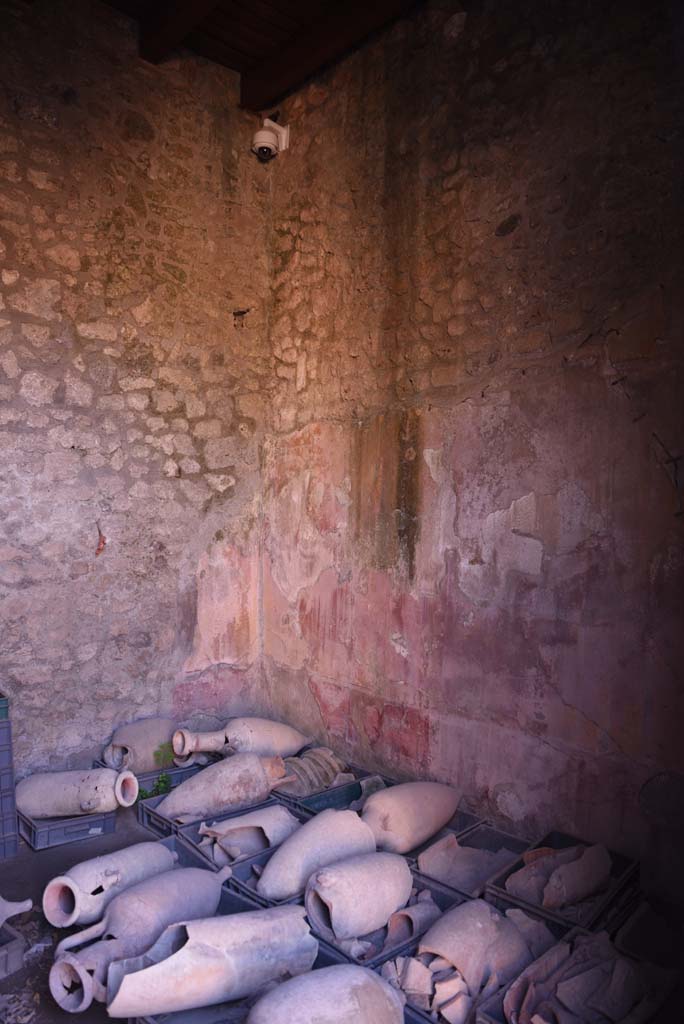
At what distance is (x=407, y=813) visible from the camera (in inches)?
110

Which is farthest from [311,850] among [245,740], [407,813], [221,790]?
[245,740]

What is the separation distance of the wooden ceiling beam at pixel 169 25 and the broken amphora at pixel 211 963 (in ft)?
13.0

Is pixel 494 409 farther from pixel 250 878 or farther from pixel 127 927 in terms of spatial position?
pixel 127 927

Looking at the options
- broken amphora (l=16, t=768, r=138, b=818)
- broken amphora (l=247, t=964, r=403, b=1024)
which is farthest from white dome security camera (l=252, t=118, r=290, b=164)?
broken amphora (l=247, t=964, r=403, b=1024)

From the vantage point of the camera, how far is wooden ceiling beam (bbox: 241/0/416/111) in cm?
342

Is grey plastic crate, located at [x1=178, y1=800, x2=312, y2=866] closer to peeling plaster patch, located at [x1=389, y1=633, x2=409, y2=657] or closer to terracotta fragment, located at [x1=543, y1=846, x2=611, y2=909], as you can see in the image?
peeling plaster patch, located at [x1=389, y1=633, x2=409, y2=657]

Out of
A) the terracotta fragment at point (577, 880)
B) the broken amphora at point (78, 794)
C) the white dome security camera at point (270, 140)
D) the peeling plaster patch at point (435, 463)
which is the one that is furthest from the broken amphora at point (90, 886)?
the white dome security camera at point (270, 140)

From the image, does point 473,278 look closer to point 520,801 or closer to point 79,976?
point 520,801

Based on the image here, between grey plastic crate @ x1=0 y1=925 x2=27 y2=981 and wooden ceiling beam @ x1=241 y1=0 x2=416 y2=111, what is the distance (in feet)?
13.7

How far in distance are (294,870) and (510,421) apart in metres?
1.92

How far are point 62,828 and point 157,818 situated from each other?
15.9 inches

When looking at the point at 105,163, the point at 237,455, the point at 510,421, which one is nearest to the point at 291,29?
the point at 105,163

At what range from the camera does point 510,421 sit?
291cm

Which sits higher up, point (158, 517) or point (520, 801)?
point (158, 517)
